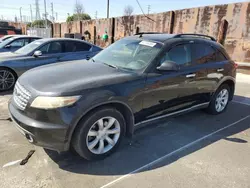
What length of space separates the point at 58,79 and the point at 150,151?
1658mm

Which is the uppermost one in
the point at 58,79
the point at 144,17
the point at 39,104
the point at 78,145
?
the point at 144,17

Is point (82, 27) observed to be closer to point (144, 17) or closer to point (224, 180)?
point (144, 17)

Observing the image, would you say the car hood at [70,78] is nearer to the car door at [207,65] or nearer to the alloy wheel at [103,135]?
the alloy wheel at [103,135]

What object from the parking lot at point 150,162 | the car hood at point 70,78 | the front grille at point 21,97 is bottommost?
the parking lot at point 150,162

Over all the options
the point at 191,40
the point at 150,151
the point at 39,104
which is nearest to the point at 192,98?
the point at 191,40

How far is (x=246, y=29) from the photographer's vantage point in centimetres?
997

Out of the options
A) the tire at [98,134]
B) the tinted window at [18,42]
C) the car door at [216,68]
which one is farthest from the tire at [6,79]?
the car door at [216,68]

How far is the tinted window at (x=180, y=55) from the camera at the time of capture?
3617 mm

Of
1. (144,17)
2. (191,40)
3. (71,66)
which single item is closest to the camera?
(71,66)

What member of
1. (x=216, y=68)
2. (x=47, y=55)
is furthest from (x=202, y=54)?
(x=47, y=55)

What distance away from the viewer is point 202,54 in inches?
165

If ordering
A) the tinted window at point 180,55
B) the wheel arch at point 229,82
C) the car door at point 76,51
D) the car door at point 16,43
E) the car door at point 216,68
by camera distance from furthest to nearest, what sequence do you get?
the car door at point 16,43
the car door at point 76,51
the wheel arch at point 229,82
the car door at point 216,68
the tinted window at point 180,55

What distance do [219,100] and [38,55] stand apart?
195 inches

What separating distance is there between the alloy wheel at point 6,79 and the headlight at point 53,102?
4.10 metres
